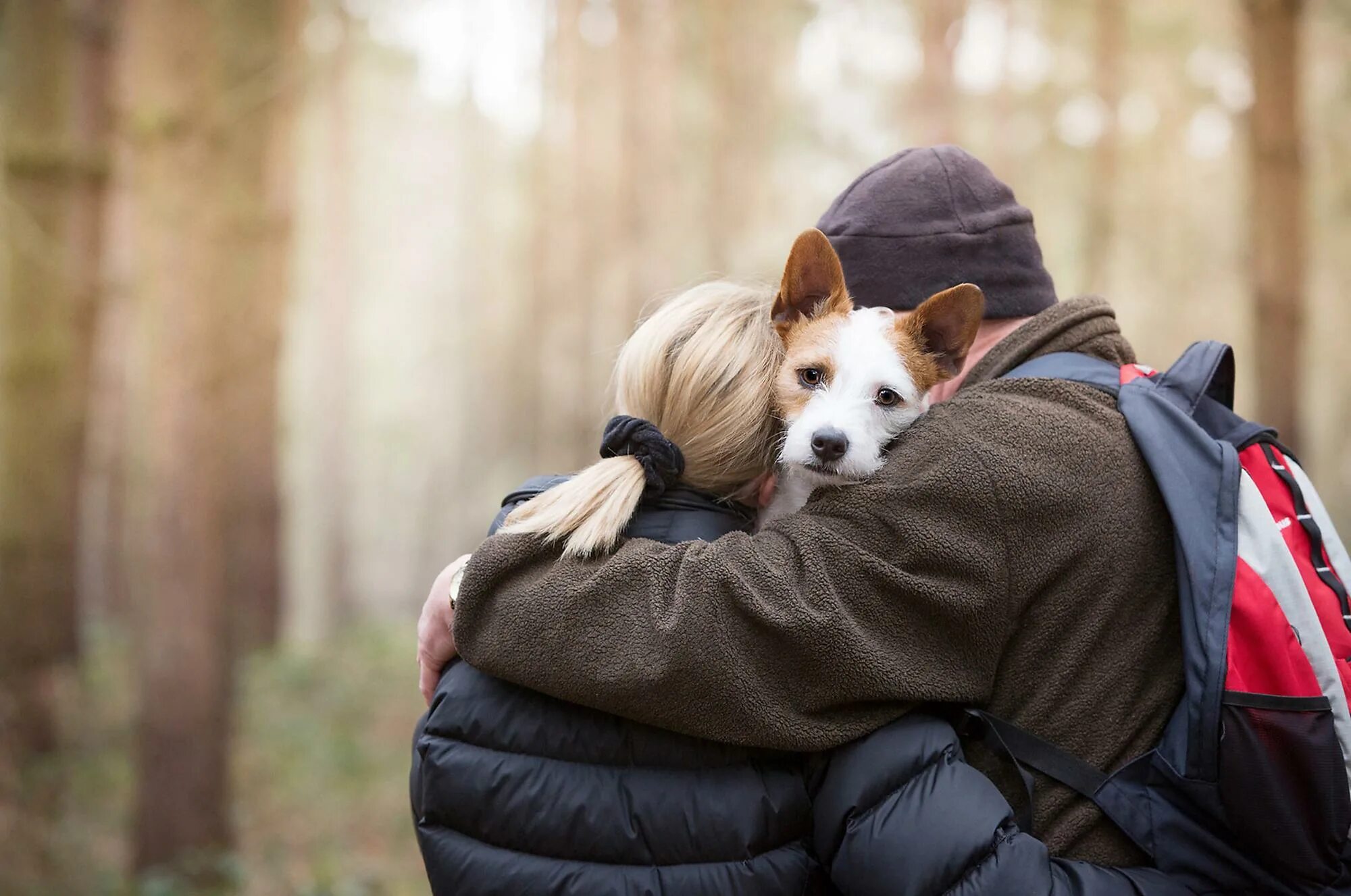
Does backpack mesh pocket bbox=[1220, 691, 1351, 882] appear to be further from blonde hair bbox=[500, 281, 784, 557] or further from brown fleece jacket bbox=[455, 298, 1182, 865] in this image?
blonde hair bbox=[500, 281, 784, 557]

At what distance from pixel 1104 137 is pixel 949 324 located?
38.4 ft

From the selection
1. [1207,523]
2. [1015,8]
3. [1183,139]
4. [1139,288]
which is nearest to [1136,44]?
[1015,8]

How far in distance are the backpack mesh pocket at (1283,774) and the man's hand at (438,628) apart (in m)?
1.64

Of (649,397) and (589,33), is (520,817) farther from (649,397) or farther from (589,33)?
(589,33)

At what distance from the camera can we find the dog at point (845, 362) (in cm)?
265

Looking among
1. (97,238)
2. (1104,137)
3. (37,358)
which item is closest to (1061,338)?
(37,358)

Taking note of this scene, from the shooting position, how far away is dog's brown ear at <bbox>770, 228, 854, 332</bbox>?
277cm

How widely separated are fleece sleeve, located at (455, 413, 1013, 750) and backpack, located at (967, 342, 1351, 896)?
0.26 metres

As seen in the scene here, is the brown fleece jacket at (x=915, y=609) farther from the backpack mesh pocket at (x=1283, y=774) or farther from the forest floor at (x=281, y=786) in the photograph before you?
the forest floor at (x=281, y=786)

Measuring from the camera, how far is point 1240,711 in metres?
2.19

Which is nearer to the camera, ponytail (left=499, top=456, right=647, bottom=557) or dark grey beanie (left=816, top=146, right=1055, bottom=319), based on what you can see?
ponytail (left=499, top=456, right=647, bottom=557)

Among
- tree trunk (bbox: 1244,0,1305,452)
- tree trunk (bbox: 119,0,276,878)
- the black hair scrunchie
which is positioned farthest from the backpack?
tree trunk (bbox: 1244,0,1305,452)

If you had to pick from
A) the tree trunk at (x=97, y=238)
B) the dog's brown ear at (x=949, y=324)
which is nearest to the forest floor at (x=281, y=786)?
the tree trunk at (x=97, y=238)

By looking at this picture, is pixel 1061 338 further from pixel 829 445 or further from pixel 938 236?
pixel 829 445
